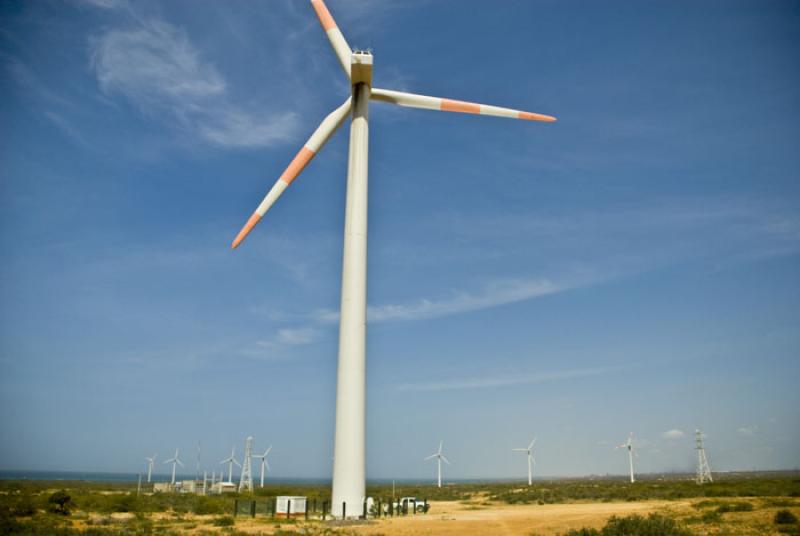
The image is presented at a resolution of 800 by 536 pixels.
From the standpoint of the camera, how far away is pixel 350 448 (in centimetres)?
2848

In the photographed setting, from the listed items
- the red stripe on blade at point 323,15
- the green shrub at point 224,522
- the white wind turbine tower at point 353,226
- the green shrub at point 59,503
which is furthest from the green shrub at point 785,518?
the green shrub at point 59,503

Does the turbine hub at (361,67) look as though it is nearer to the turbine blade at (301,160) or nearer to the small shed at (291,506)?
the turbine blade at (301,160)

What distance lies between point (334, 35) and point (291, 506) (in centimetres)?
2874

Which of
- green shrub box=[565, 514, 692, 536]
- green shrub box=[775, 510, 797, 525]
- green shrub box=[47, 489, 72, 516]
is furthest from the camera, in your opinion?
green shrub box=[47, 489, 72, 516]

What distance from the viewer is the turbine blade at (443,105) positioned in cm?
3578

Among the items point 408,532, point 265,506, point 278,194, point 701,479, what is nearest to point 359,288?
point 278,194

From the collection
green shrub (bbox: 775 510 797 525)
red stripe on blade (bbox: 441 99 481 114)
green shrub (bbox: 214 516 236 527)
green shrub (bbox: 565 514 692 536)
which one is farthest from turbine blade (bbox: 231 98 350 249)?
green shrub (bbox: 775 510 797 525)

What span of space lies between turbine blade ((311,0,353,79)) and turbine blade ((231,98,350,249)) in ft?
8.67

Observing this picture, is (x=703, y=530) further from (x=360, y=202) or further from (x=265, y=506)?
(x=265, y=506)

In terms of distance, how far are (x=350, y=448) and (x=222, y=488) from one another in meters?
55.6

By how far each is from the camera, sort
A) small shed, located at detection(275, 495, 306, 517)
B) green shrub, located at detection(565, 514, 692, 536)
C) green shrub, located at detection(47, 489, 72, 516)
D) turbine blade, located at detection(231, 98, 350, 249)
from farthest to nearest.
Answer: green shrub, located at detection(47, 489, 72, 516)
small shed, located at detection(275, 495, 306, 517)
turbine blade, located at detection(231, 98, 350, 249)
green shrub, located at detection(565, 514, 692, 536)

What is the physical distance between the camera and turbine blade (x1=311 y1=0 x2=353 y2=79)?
35656 mm

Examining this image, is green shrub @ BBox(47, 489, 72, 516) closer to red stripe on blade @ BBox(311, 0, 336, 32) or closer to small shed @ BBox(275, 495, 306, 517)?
small shed @ BBox(275, 495, 306, 517)

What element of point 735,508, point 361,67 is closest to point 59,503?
point 361,67
